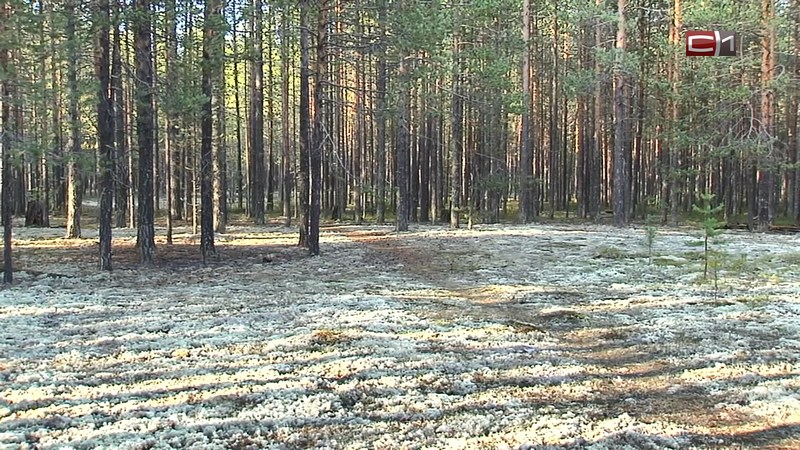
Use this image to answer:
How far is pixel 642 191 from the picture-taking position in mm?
38594

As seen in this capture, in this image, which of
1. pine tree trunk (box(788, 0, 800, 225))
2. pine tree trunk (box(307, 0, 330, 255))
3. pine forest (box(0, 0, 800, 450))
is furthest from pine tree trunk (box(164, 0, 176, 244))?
pine tree trunk (box(788, 0, 800, 225))

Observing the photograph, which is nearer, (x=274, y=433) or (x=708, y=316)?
(x=274, y=433)

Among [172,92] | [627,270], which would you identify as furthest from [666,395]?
[172,92]

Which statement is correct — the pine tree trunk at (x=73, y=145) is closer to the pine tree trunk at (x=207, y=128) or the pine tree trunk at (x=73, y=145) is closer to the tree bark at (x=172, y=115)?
the tree bark at (x=172, y=115)

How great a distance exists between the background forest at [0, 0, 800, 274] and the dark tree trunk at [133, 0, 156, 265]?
0.17 feet

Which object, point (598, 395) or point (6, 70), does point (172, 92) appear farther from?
point (598, 395)

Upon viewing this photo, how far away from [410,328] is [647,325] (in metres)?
3.45

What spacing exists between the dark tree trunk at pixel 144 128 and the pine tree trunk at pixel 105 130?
2.17 ft

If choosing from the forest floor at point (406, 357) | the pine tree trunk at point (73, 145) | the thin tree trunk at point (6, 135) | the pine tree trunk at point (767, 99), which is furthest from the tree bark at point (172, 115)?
the pine tree trunk at point (767, 99)

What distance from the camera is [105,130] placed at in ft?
48.6

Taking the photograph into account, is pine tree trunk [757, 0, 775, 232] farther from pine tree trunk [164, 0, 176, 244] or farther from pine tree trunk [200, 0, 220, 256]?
pine tree trunk [164, 0, 176, 244]

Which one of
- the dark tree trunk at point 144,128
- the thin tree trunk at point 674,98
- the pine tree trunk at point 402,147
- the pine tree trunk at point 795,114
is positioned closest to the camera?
the dark tree trunk at point 144,128

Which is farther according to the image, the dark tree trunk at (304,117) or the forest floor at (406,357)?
the dark tree trunk at (304,117)

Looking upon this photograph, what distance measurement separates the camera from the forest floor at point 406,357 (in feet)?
17.3
